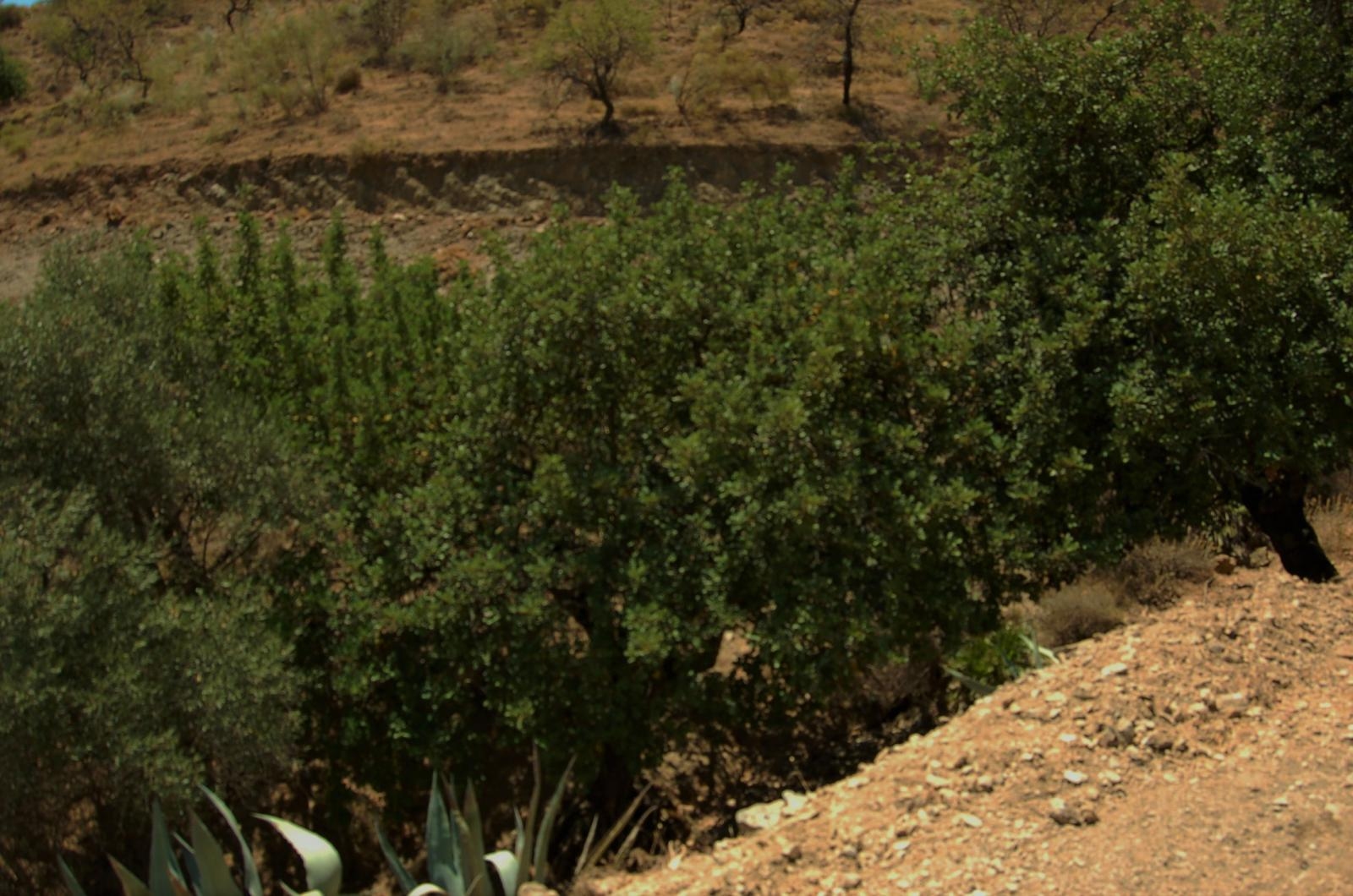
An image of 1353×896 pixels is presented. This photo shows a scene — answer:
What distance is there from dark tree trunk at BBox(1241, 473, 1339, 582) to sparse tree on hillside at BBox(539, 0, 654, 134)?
1624 centimetres

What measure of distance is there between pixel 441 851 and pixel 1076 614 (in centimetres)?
644

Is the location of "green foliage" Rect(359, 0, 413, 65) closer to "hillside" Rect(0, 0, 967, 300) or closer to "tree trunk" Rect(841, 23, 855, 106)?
"hillside" Rect(0, 0, 967, 300)

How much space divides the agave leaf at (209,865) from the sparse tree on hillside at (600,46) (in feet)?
63.8

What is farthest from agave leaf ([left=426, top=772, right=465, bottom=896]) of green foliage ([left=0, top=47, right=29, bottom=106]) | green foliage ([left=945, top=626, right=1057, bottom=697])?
green foliage ([left=0, top=47, right=29, bottom=106])

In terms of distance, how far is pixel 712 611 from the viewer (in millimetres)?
8805

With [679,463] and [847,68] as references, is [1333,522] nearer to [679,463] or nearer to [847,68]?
[679,463]

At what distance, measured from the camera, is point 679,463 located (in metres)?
8.71

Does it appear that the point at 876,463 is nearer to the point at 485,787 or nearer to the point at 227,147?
the point at 485,787

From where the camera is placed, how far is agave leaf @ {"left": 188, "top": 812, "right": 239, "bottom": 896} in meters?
6.97

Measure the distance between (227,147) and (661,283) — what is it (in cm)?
2003

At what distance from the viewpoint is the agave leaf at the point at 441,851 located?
7332 millimetres

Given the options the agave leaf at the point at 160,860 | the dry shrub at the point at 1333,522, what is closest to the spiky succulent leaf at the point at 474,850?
the agave leaf at the point at 160,860

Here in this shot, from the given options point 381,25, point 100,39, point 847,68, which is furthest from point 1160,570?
point 100,39

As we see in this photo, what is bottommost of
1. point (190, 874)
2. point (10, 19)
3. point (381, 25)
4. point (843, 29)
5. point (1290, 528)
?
point (1290, 528)
